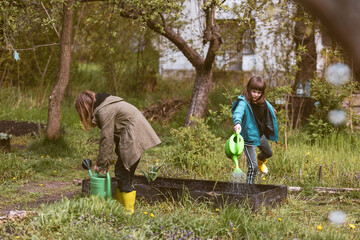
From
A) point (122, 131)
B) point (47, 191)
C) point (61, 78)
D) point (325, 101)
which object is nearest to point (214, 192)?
point (122, 131)

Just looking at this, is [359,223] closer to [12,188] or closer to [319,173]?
[319,173]

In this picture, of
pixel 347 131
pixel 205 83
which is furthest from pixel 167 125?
pixel 347 131

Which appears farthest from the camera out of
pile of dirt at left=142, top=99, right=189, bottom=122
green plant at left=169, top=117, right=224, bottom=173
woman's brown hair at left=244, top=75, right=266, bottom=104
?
pile of dirt at left=142, top=99, right=189, bottom=122

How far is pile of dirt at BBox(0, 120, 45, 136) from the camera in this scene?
10.5 meters

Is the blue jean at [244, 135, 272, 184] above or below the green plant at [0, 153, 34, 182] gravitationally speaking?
above

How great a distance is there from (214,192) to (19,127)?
23.1ft

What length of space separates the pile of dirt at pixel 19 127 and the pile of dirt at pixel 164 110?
9.73 ft

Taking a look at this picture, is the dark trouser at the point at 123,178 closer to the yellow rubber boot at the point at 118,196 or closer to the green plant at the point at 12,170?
the yellow rubber boot at the point at 118,196

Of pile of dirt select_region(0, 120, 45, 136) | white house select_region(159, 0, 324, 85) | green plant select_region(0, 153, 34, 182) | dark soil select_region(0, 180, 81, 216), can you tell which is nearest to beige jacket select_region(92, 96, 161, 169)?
dark soil select_region(0, 180, 81, 216)

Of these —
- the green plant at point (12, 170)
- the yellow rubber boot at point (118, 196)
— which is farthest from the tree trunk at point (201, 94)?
the yellow rubber boot at point (118, 196)

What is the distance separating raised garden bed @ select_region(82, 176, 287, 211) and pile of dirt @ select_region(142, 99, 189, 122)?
6.67m

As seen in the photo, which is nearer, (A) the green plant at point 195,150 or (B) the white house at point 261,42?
(A) the green plant at point 195,150

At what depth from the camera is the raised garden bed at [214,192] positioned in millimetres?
4680

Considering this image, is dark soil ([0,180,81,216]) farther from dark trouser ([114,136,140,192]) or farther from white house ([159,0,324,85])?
white house ([159,0,324,85])
